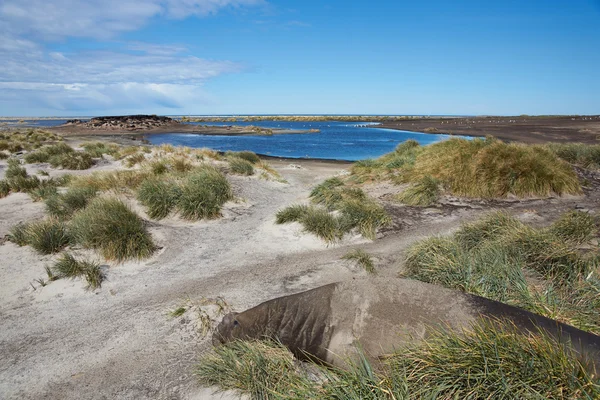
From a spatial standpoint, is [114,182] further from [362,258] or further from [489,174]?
[489,174]

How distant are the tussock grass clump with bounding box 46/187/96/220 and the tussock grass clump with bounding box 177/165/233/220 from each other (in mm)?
3037

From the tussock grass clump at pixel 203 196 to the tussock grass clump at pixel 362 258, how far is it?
15.8 feet

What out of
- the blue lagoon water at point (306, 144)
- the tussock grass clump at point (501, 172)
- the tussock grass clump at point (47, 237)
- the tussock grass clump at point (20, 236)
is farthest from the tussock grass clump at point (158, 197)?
the blue lagoon water at point (306, 144)

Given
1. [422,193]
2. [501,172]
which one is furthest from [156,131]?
[501,172]

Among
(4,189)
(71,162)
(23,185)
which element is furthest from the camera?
(71,162)

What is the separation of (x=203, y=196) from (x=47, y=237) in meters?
3.97

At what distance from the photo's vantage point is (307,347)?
399 centimetres

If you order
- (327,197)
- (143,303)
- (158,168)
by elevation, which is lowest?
(143,303)

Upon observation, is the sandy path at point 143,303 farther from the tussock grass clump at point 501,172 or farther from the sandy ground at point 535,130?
the sandy ground at point 535,130

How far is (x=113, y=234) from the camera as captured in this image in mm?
Result: 7656

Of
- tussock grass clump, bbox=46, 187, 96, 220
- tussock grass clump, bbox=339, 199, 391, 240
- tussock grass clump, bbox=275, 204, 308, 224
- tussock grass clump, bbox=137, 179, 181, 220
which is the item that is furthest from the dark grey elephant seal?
tussock grass clump, bbox=46, 187, 96, 220

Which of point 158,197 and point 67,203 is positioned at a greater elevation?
point 158,197

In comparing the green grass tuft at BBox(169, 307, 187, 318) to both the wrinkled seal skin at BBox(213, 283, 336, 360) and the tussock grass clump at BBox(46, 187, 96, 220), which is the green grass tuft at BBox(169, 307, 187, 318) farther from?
the tussock grass clump at BBox(46, 187, 96, 220)

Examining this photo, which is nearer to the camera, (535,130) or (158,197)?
(158,197)
